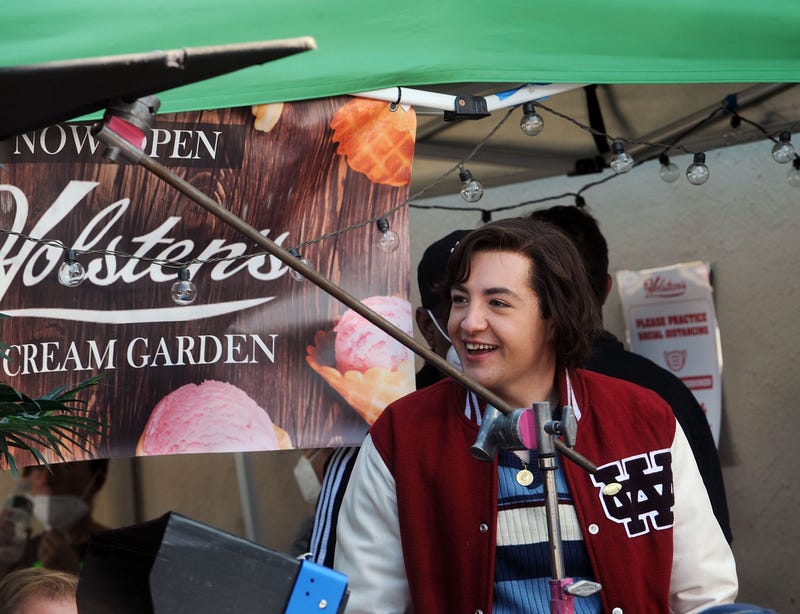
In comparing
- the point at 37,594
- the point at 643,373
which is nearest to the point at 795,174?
the point at 643,373

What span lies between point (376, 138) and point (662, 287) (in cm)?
195

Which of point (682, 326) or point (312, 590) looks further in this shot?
point (682, 326)

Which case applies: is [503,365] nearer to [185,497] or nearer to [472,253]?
[472,253]

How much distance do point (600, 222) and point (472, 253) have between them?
2309 millimetres

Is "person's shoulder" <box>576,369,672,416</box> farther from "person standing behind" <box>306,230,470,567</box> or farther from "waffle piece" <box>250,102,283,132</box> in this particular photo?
"waffle piece" <box>250,102,283,132</box>

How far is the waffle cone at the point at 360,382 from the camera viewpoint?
233 cm

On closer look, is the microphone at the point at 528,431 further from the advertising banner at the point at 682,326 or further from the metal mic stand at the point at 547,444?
the advertising banner at the point at 682,326

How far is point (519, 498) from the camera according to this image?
1.90 metres

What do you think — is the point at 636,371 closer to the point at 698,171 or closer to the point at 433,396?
the point at 698,171

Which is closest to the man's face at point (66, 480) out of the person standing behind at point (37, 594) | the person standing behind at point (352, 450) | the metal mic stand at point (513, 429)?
the person standing behind at point (352, 450)

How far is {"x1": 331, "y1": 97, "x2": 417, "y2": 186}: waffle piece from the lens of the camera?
2285mm

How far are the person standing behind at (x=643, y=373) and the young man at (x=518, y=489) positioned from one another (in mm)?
467

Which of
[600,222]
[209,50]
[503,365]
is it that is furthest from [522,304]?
[600,222]

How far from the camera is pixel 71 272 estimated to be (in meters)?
2.03
